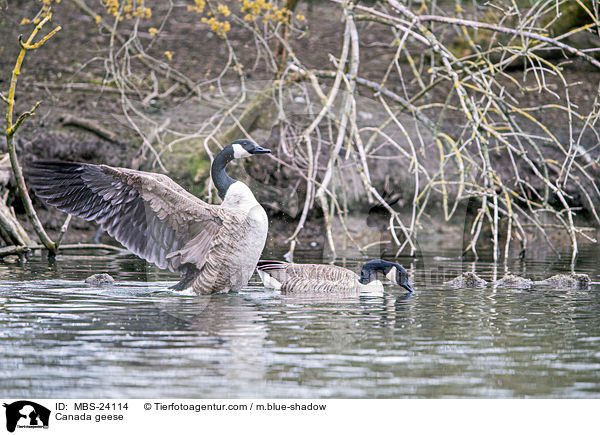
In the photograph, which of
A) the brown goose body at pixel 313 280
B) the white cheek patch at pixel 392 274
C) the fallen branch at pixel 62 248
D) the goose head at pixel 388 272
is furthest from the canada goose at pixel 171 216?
the fallen branch at pixel 62 248

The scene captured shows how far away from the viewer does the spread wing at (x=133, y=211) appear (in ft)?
31.3

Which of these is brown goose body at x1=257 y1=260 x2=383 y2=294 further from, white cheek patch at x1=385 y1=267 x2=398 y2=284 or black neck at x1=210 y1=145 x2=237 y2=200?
black neck at x1=210 y1=145 x2=237 y2=200

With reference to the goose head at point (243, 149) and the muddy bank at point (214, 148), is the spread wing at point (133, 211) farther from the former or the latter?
the muddy bank at point (214, 148)

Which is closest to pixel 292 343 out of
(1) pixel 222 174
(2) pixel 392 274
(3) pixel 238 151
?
(2) pixel 392 274

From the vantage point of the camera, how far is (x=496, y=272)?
1148 cm

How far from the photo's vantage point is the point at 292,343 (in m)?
6.72

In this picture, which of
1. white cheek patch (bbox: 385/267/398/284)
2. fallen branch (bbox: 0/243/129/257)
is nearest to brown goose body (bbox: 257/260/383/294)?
white cheek patch (bbox: 385/267/398/284)

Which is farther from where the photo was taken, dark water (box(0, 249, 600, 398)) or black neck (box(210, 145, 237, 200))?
black neck (box(210, 145, 237, 200))

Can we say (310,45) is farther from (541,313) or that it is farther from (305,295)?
(541,313)

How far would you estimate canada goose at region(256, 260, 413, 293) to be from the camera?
9773mm
